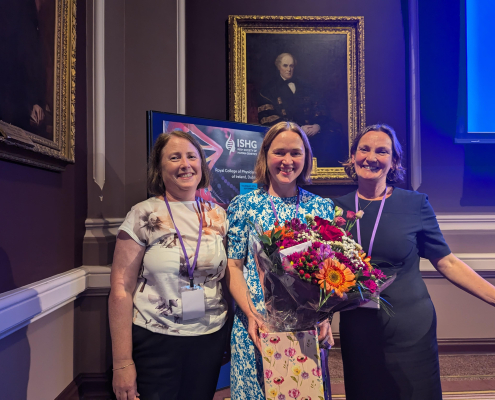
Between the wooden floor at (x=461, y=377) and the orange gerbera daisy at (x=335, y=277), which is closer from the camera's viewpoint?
the orange gerbera daisy at (x=335, y=277)

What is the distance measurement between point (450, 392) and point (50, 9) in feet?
13.1

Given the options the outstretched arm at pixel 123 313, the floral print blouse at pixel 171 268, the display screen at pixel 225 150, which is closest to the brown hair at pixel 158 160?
the floral print blouse at pixel 171 268

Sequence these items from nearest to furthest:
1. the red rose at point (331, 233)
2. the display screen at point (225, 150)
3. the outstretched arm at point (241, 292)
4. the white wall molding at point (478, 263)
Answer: the red rose at point (331, 233)
the outstretched arm at point (241, 292)
the display screen at point (225, 150)
the white wall molding at point (478, 263)

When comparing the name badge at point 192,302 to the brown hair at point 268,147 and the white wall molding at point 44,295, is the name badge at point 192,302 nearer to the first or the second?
the brown hair at point 268,147

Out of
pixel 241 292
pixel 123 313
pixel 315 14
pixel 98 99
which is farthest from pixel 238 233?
pixel 315 14

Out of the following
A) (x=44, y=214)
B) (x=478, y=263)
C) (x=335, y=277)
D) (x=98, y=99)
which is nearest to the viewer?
(x=335, y=277)

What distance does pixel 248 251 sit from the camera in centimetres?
149

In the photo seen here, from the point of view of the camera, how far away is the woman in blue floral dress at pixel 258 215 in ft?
4.56

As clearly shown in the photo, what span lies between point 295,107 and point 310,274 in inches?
93.9

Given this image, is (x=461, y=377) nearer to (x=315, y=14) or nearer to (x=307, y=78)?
(x=307, y=78)

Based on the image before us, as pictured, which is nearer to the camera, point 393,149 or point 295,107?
point 393,149

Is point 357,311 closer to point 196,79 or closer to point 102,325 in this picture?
point 102,325

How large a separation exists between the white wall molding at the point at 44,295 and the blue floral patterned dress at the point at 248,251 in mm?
1038

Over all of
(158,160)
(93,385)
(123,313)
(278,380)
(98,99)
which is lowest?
(93,385)
